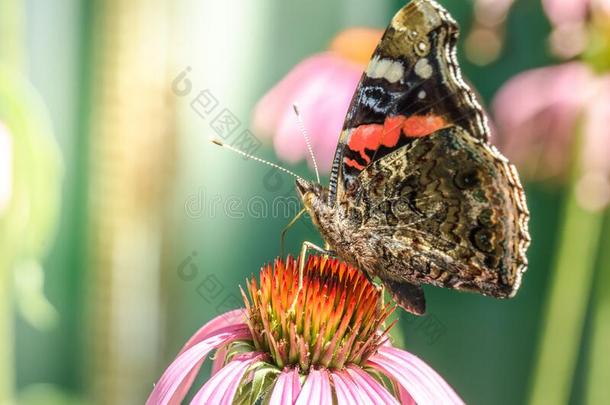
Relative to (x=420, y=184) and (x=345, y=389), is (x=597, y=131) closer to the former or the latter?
(x=420, y=184)

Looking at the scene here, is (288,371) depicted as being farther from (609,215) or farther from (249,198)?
(249,198)

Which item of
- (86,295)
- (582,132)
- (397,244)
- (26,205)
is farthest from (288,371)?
(86,295)

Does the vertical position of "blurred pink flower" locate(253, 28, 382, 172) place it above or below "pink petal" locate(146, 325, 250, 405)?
above

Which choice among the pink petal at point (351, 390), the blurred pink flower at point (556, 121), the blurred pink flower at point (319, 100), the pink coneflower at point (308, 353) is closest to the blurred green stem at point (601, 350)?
the blurred pink flower at point (556, 121)

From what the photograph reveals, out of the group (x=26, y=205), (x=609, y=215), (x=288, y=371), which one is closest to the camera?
(x=288, y=371)

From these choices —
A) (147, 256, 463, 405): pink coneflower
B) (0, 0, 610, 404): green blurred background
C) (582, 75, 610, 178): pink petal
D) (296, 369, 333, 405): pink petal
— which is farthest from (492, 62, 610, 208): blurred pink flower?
(296, 369, 333, 405): pink petal

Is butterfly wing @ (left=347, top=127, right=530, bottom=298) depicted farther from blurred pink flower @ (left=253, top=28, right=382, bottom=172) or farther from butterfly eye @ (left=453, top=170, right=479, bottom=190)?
blurred pink flower @ (left=253, top=28, right=382, bottom=172)

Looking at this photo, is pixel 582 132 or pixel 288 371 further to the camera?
pixel 582 132
